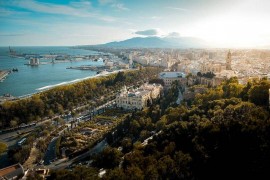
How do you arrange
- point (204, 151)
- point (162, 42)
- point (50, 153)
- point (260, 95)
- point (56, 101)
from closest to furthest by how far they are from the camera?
point (204, 151)
point (260, 95)
point (50, 153)
point (56, 101)
point (162, 42)

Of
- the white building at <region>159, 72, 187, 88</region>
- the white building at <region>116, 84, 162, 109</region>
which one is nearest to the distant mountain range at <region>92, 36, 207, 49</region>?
the white building at <region>159, 72, 187, 88</region>

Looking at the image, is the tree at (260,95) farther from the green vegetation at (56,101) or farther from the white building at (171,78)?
the white building at (171,78)

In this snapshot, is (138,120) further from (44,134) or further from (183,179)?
(183,179)

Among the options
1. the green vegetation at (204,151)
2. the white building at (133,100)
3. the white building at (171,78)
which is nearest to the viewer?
the green vegetation at (204,151)

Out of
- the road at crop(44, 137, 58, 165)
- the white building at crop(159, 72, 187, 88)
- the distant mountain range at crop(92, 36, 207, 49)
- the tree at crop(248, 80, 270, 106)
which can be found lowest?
the road at crop(44, 137, 58, 165)

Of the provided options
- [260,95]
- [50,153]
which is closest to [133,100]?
[50,153]

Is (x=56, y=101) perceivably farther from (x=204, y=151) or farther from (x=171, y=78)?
(x=204, y=151)

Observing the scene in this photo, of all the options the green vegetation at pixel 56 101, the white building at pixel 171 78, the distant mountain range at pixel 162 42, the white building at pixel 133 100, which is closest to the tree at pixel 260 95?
the white building at pixel 133 100

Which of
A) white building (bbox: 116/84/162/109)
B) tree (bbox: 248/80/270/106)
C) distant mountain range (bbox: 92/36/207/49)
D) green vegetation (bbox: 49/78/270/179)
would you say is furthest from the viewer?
distant mountain range (bbox: 92/36/207/49)

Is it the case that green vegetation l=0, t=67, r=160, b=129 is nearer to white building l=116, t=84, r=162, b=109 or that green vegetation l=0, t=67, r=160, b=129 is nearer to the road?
white building l=116, t=84, r=162, b=109
